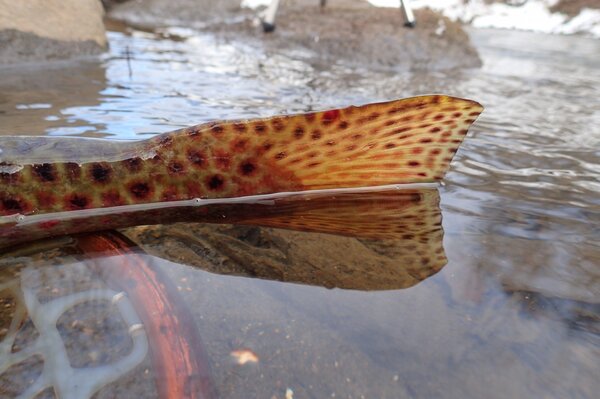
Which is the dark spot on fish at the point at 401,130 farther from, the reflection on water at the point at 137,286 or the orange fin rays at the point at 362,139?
the reflection on water at the point at 137,286

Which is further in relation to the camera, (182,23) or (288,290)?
(182,23)

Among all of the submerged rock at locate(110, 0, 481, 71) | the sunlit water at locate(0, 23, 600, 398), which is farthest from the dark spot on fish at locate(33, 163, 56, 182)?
the submerged rock at locate(110, 0, 481, 71)

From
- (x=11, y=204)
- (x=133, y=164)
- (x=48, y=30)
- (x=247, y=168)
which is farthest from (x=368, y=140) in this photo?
(x=48, y=30)

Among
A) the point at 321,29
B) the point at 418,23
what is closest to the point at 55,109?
the point at 321,29

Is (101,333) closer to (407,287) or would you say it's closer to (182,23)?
(407,287)

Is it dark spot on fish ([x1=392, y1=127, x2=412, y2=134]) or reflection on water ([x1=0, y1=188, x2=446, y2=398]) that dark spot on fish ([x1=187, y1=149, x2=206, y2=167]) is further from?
dark spot on fish ([x1=392, y1=127, x2=412, y2=134])

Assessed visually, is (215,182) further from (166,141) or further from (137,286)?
(137,286)

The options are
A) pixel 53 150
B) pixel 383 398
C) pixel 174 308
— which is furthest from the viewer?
pixel 53 150
